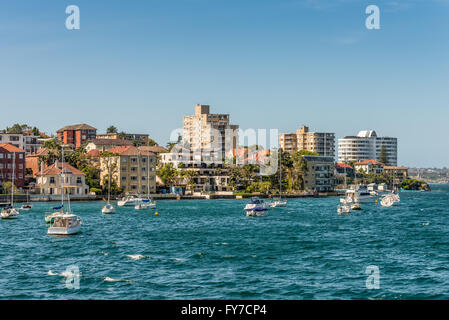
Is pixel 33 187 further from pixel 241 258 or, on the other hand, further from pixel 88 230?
pixel 241 258

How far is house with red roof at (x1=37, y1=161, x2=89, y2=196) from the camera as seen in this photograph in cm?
15825

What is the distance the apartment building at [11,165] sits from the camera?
16075 cm

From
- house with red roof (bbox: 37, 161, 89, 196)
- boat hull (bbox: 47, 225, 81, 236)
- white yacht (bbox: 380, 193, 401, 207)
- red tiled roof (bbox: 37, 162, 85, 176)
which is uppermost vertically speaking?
red tiled roof (bbox: 37, 162, 85, 176)

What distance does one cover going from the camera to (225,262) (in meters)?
47.8

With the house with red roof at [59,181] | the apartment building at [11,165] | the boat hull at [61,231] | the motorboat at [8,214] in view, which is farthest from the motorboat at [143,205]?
the boat hull at [61,231]

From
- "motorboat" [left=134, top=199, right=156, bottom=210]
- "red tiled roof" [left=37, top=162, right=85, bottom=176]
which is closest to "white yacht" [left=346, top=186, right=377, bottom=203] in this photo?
"motorboat" [left=134, top=199, right=156, bottom=210]

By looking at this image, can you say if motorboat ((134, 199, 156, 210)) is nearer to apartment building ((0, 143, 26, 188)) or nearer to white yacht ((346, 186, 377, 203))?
apartment building ((0, 143, 26, 188))

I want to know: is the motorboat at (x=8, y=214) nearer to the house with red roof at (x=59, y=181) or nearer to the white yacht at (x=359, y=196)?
the house with red roof at (x=59, y=181)

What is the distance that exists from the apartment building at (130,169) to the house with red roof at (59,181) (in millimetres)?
11320

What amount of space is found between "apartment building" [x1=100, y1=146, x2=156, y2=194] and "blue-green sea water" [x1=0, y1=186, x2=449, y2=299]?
297ft

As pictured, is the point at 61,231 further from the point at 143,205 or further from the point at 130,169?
the point at 130,169

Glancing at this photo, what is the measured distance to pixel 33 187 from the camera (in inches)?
6565
